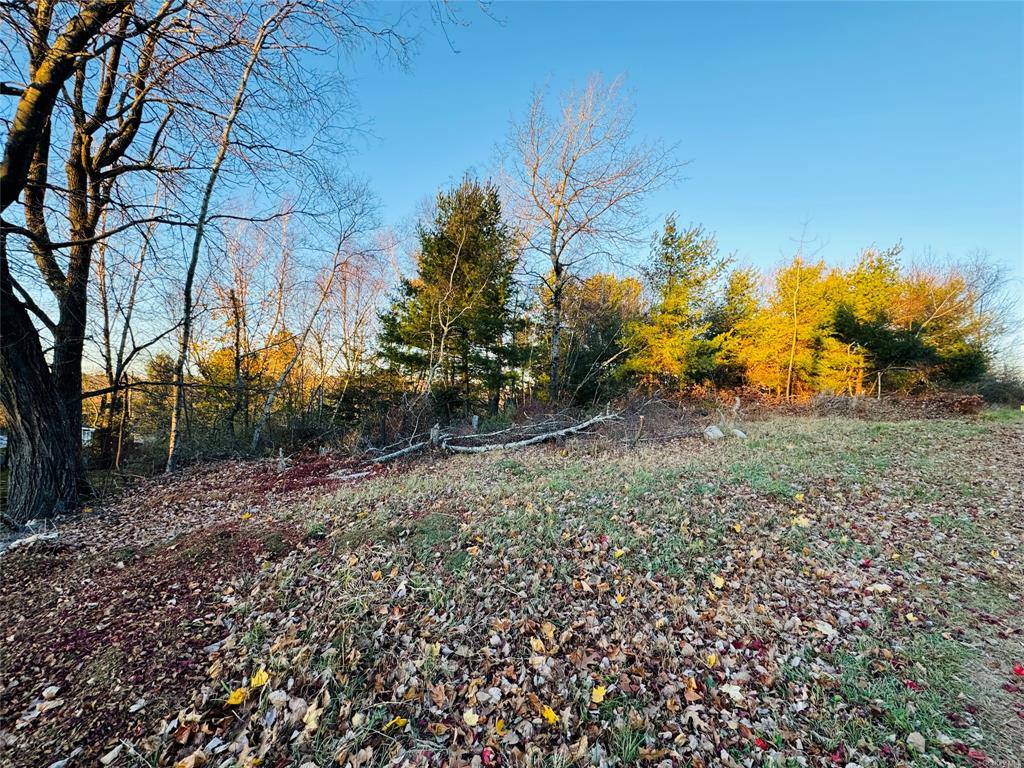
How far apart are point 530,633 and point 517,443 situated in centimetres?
679

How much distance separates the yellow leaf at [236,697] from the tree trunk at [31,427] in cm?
561

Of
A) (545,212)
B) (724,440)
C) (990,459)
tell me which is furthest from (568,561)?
(545,212)

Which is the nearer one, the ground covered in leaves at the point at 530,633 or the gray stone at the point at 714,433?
the ground covered in leaves at the point at 530,633

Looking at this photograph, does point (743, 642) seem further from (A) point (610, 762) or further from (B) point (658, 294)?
(B) point (658, 294)

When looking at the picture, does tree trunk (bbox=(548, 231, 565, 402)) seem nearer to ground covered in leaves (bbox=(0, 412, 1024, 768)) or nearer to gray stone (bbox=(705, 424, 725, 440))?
gray stone (bbox=(705, 424, 725, 440))

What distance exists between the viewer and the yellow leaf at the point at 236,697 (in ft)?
7.35

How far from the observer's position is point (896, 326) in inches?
805

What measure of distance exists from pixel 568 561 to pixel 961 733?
2509mm

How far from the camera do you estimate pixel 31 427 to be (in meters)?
5.36

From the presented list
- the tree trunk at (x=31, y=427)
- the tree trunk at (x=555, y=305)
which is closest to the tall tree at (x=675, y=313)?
the tree trunk at (x=555, y=305)

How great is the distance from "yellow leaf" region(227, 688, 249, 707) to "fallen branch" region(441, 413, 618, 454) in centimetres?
721

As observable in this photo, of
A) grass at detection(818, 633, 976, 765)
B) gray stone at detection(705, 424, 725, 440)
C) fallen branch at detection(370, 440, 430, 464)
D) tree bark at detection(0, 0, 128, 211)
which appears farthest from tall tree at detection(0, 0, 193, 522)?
gray stone at detection(705, 424, 725, 440)

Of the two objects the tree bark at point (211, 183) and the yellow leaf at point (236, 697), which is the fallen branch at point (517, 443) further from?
the yellow leaf at point (236, 697)

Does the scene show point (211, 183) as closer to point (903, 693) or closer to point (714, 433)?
point (903, 693)
